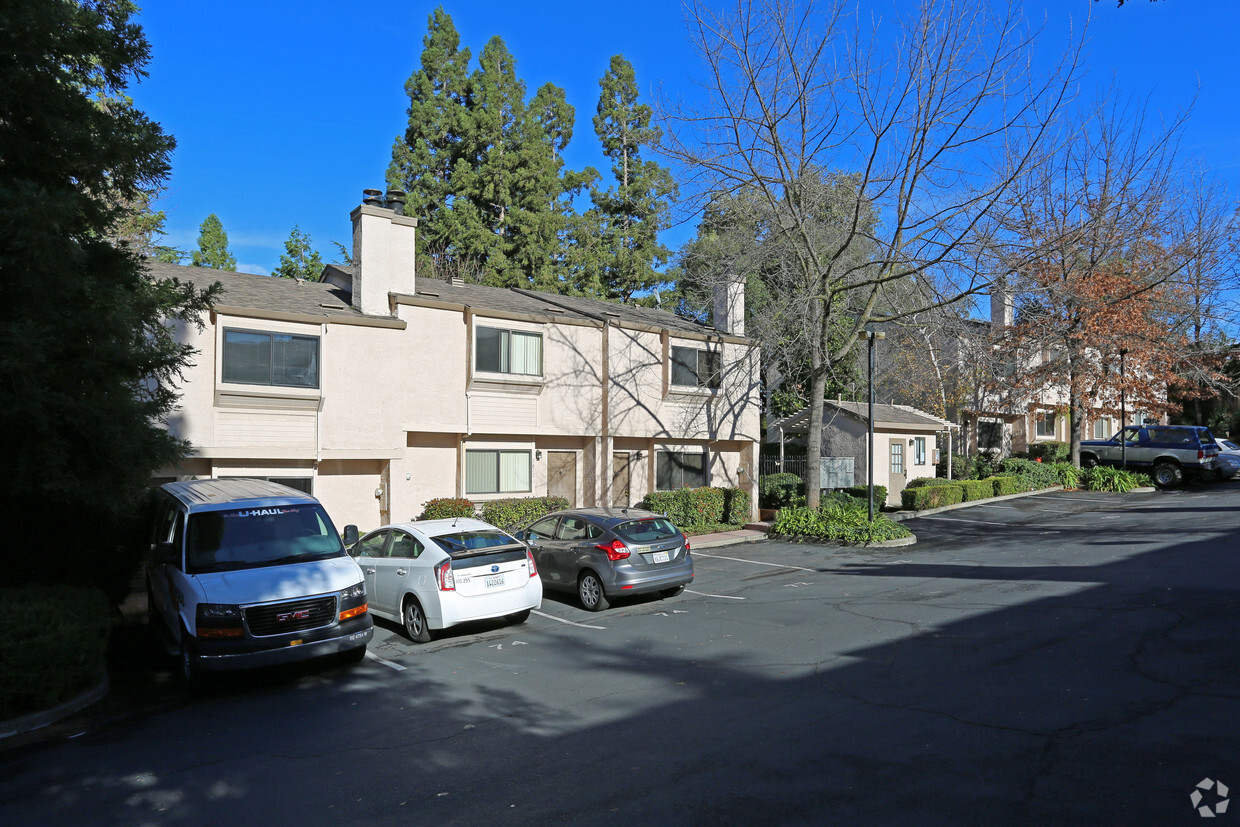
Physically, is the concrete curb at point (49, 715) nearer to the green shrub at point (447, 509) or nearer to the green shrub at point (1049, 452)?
the green shrub at point (447, 509)

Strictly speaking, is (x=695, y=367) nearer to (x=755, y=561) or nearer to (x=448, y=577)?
(x=755, y=561)

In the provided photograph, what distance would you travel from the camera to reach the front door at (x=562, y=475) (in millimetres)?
22625

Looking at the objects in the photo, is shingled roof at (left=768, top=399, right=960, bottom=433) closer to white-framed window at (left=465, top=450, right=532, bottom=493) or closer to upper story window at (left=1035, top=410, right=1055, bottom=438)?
white-framed window at (left=465, top=450, right=532, bottom=493)

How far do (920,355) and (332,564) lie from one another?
30050 mm

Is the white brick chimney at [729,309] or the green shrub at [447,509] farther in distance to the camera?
the white brick chimney at [729,309]

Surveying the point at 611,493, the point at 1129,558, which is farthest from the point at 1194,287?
the point at 611,493

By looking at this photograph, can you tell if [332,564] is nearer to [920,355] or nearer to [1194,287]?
[920,355]

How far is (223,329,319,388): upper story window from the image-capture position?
17.1 metres

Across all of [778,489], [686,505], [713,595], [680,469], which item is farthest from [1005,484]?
[713,595]

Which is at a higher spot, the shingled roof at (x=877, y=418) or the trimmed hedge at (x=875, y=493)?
the shingled roof at (x=877, y=418)

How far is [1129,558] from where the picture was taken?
49.2 feet

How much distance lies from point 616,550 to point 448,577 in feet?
9.37

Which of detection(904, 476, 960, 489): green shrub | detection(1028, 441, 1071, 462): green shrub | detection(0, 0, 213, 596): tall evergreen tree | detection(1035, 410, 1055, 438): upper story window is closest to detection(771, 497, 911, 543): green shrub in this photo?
detection(904, 476, 960, 489): green shrub

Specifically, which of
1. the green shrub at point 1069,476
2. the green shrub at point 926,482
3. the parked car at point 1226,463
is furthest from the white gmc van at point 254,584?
the parked car at point 1226,463
